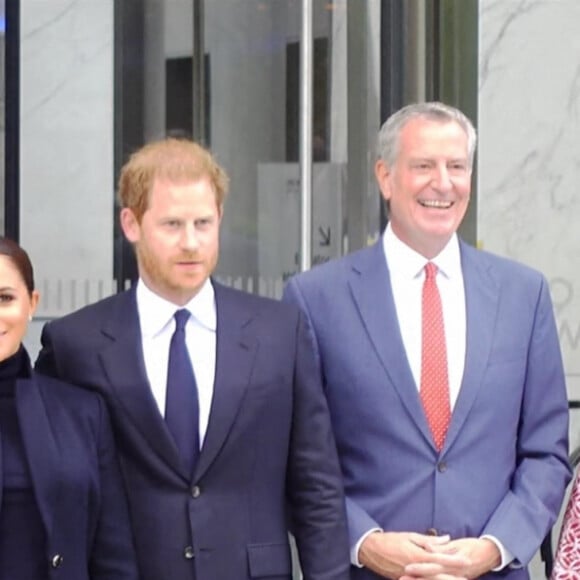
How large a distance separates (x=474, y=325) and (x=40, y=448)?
1.11 meters

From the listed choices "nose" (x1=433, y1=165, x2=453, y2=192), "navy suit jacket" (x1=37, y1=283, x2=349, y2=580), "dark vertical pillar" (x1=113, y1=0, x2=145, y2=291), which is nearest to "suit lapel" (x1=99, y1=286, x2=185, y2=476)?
"navy suit jacket" (x1=37, y1=283, x2=349, y2=580)

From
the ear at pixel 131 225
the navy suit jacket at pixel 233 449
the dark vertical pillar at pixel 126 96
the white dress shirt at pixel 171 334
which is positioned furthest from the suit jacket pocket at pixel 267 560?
the dark vertical pillar at pixel 126 96

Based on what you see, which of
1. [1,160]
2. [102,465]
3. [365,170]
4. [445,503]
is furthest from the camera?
[365,170]

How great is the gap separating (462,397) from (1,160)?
2.63m

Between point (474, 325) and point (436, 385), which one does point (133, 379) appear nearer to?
point (436, 385)

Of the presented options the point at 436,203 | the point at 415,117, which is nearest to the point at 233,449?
the point at 436,203

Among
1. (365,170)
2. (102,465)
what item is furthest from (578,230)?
(102,465)

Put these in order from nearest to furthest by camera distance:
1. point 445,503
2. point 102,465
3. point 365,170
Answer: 1. point 102,465
2. point 445,503
3. point 365,170

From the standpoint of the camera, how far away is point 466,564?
3781mm

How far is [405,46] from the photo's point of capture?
6227mm

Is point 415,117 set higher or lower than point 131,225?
higher

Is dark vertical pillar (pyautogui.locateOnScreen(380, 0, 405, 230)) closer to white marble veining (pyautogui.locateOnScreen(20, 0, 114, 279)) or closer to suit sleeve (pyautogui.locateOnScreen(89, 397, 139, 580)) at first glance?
white marble veining (pyautogui.locateOnScreen(20, 0, 114, 279))

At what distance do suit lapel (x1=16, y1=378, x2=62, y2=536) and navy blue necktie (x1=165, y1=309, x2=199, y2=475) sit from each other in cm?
28

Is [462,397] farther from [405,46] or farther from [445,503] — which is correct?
[405,46]
